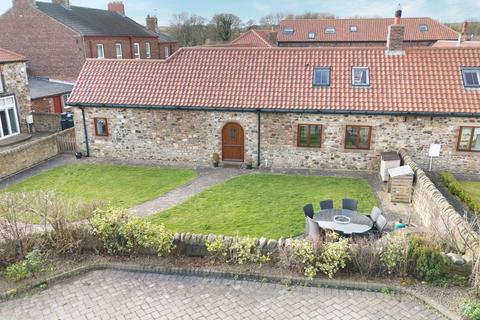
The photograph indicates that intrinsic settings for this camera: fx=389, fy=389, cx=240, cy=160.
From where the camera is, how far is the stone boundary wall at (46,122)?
994 inches

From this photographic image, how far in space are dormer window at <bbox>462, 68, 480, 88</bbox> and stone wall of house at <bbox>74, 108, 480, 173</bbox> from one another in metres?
1.72

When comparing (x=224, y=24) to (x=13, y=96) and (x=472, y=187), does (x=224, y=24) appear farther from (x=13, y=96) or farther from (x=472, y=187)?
(x=472, y=187)

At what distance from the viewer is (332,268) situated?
29.9 ft

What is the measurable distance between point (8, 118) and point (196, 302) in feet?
66.9

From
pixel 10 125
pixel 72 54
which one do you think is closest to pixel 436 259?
pixel 10 125

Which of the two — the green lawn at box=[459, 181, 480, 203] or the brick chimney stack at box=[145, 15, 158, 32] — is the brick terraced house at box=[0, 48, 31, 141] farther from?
the brick chimney stack at box=[145, 15, 158, 32]

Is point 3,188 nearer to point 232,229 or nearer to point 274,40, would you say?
point 232,229

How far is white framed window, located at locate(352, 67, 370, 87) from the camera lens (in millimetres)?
17766

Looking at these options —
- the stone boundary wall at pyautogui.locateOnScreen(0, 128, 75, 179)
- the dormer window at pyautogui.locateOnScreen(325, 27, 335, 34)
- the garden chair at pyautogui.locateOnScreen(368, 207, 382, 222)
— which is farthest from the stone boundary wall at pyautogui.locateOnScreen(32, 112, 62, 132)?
the dormer window at pyautogui.locateOnScreen(325, 27, 335, 34)

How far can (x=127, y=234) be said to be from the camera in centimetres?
996

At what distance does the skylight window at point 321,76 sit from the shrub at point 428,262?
1056cm

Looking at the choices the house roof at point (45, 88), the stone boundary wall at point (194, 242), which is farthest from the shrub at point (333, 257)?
the house roof at point (45, 88)

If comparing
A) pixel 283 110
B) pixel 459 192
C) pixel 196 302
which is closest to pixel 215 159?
pixel 283 110

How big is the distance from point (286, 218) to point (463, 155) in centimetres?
925
